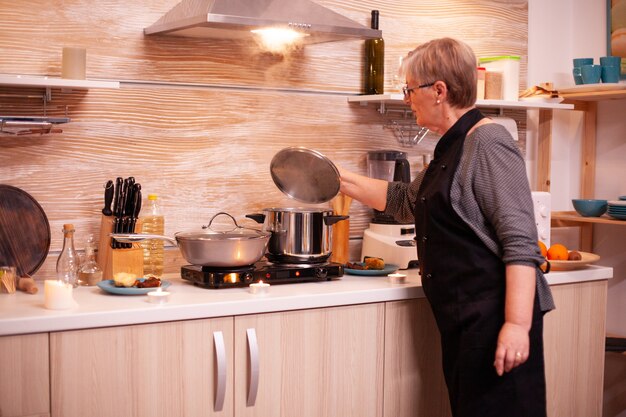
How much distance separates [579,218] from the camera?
3.51 m

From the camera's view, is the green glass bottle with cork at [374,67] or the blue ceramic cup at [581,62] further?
the blue ceramic cup at [581,62]

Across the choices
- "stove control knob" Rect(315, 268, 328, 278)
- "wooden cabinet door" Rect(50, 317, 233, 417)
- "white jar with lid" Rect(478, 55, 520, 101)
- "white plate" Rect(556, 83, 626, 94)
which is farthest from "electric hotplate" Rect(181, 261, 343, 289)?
"white plate" Rect(556, 83, 626, 94)

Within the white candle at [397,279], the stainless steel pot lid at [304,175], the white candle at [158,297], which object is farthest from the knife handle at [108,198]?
the white candle at [397,279]

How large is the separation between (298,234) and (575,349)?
1.17 metres

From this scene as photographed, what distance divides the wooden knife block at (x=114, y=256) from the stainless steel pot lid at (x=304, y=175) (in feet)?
1.67

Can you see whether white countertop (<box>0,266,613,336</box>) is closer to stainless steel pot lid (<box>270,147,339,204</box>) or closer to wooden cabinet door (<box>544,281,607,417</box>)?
stainless steel pot lid (<box>270,147,339,204</box>)

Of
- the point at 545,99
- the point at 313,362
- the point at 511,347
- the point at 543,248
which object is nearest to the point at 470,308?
the point at 511,347

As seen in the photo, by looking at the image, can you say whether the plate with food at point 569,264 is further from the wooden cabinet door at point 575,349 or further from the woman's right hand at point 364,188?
the woman's right hand at point 364,188

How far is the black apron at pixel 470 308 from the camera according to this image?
233 cm

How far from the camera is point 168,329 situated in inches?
89.4

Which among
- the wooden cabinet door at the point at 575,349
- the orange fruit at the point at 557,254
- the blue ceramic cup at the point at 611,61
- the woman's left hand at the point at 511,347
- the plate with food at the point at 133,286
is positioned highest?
the blue ceramic cup at the point at 611,61

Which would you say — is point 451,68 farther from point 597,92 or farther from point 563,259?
point 597,92

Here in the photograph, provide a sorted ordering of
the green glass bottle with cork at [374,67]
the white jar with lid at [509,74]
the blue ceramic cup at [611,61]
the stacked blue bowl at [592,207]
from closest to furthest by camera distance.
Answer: the green glass bottle with cork at [374,67], the white jar with lid at [509,74], the blue ceramic cup at [611,61], the stacked blue bowl at [592,207]

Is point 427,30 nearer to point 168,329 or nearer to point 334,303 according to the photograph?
point 334,303
